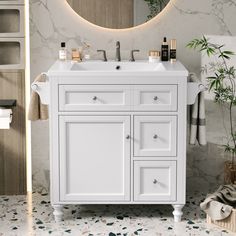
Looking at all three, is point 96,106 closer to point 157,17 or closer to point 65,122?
point 65,122

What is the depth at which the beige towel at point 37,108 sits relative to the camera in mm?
4086

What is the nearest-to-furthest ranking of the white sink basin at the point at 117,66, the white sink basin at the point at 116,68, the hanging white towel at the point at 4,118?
the white sink basin at the point at 116,68
the hanging white towel at the point at 4,118
the white sink basin at the point at 117,66

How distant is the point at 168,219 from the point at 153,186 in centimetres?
26

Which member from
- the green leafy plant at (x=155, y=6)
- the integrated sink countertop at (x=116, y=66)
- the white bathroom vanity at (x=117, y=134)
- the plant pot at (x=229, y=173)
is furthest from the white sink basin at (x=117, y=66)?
the plant pot at (x=229, y=173)

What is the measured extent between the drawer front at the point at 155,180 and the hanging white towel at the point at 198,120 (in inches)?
9.7

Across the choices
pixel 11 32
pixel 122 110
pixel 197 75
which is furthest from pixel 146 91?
pixel 11 32

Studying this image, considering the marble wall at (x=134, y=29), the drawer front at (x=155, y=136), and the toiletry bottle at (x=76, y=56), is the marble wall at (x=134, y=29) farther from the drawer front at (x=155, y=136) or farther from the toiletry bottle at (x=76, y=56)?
the drawer front at (x=155, y=136)

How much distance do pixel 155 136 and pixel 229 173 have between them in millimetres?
730

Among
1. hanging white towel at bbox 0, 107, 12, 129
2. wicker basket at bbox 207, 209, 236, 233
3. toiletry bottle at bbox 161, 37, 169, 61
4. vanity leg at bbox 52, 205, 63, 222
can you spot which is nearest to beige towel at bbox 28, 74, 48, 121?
hanging white towel at bbox 0, 107, 12, 129

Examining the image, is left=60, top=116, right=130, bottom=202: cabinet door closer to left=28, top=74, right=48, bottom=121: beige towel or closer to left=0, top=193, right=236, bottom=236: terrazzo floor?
left=0, top=193, right=236, bottom=236: terrazzo floor

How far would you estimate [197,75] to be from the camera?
14.9 feet

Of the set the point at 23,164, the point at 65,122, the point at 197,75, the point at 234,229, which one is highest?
the point at 197,75

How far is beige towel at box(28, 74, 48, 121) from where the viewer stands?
409cm

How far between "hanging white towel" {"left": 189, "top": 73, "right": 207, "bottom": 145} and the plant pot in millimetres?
420
